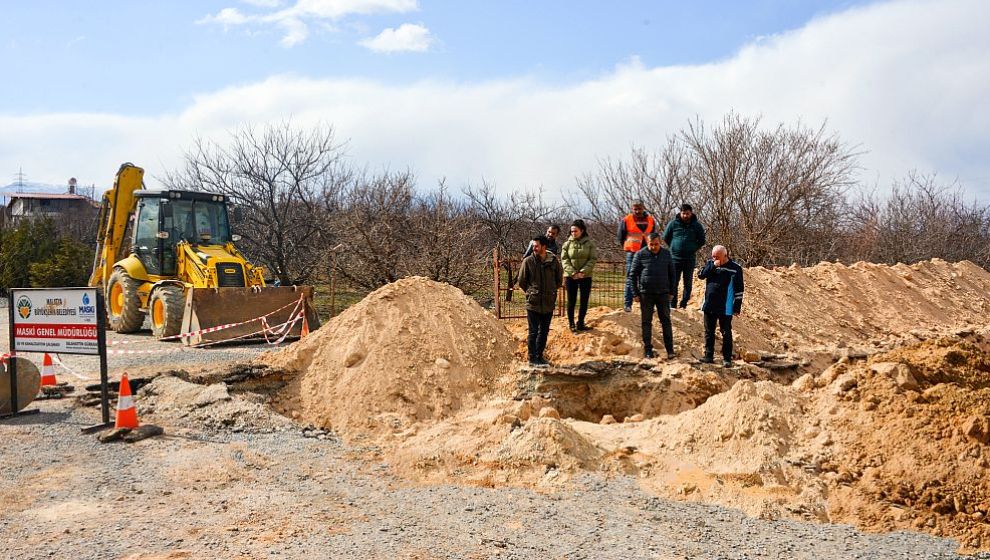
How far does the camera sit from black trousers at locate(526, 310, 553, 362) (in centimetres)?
889

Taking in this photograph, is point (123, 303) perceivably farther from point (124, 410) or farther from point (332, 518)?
point (332, 518)

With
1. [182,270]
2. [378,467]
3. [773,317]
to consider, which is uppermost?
[182,270]

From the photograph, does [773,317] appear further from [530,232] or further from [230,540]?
[530,232]

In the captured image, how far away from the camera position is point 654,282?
8.88 meters

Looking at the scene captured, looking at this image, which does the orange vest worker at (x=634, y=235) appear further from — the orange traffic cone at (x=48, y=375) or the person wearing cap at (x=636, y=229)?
the orange traffic cone at (x=48, y=375)

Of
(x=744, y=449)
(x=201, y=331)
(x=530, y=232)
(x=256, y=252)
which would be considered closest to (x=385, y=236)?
(x=256, y=252)

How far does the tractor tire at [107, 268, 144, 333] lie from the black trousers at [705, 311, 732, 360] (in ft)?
36.1

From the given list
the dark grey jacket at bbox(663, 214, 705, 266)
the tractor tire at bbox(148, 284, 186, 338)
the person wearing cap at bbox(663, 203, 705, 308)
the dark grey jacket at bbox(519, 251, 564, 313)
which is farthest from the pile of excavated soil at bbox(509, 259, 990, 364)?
the tractor tire at bbox(148, 284, 186, 338)

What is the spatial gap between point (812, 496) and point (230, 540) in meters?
4.19

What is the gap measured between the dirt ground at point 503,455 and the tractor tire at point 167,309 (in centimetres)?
315

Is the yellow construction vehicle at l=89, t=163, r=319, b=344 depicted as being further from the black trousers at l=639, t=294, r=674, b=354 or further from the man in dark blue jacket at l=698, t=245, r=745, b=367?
the man in dark blue jacket at l=698, t=245, r=745, b=367

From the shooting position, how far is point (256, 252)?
21.3 meters

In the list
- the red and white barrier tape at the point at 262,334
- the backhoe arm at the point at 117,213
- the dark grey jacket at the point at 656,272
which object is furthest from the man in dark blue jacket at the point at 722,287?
the backhoe arm at the point at 117,213

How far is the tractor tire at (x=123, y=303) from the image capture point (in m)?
14.2
